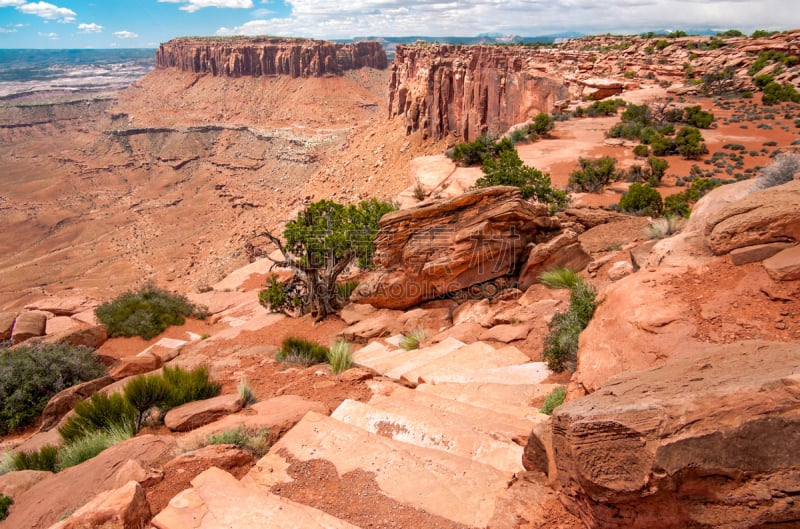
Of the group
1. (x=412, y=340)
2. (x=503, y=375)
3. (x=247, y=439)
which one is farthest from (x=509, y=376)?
(x=247, y=439)

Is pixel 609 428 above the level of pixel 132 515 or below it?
above

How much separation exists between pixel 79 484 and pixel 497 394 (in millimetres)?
4493

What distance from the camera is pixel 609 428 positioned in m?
2.64

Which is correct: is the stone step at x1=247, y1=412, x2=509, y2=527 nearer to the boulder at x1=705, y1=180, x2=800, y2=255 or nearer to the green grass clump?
the green grass clump

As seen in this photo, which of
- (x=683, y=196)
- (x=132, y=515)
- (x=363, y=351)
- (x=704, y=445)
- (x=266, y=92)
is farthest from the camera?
(x=266, y=92)

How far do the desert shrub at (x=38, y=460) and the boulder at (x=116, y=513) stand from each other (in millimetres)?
2702

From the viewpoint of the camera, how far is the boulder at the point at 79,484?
4.00 meters

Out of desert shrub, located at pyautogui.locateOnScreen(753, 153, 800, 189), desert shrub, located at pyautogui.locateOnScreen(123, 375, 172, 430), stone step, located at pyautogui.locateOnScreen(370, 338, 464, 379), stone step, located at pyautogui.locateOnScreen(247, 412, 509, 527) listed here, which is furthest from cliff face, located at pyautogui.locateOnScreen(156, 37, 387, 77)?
stone step, located at pyautogui.locateOnScreen(247, 412, 509, 527)

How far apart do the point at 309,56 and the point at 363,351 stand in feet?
291

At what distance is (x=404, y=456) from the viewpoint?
3.97 m

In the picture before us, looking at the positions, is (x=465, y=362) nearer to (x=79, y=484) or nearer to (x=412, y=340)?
(x=412, y=340)

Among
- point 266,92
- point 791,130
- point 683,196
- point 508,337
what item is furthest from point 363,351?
point 266,92

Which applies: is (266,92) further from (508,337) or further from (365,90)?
(508,337)

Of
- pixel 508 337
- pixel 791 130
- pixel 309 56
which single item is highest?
pixel 309 56
